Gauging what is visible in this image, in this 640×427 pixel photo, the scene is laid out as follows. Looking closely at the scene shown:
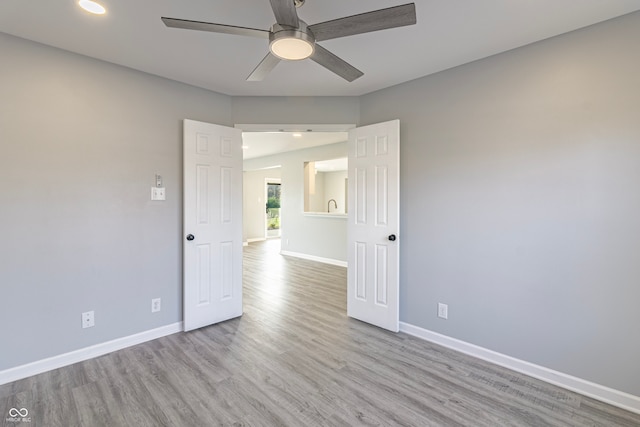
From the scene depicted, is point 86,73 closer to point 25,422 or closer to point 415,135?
point 25,422

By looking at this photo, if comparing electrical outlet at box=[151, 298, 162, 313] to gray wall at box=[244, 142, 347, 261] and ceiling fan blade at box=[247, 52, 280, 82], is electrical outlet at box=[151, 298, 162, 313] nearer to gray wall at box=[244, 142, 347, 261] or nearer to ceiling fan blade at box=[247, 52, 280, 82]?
ceiling fan blade at box=[247, 52, 280, 82]

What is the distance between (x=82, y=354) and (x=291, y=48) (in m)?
2.89

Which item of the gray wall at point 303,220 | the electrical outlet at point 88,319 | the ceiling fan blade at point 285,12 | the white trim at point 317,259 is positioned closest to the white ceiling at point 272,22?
the ceiling fan blade at point 285,12

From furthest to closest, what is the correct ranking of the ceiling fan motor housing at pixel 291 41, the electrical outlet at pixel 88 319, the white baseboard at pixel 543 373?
1. the electrical outlet at pixel 88 319
2. the white baseboard at pixel 543 373
3. the ceiling fan motor housing at pixel 291 41

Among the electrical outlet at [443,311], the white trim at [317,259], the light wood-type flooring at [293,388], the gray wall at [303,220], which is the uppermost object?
the gray wall at [303,220]

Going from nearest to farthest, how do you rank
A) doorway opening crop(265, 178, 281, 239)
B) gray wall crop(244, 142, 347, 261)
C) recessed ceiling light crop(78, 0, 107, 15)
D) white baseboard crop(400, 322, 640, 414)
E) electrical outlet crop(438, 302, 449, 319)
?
1. recessed ceiling light crop(78, 0, 107, 15)
2. white baseboard crop(400, 322, 640, 414)
3. electrical outlet crop(438, 302, 449, 319)
4. gray wall crop(244, 142, 347, 261)
5. doorway opening crop(265, 178, 281, 239)

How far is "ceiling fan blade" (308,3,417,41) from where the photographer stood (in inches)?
55.1

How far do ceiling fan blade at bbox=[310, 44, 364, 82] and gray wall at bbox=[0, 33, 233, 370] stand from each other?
1.93 metres

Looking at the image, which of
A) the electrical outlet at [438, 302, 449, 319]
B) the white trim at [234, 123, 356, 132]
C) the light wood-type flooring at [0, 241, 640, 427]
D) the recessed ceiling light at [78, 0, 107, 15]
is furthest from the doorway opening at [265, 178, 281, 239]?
the recessed ceiling light at [78, 0, 107, 15]

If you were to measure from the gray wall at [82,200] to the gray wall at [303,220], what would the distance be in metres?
3.76

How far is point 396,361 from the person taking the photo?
2.56 m

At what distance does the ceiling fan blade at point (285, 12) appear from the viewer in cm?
136

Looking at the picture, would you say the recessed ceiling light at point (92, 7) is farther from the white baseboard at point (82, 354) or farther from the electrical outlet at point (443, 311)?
the electrical outlet at point (443, 311)

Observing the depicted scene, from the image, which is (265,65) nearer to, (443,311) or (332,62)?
(332,62)
